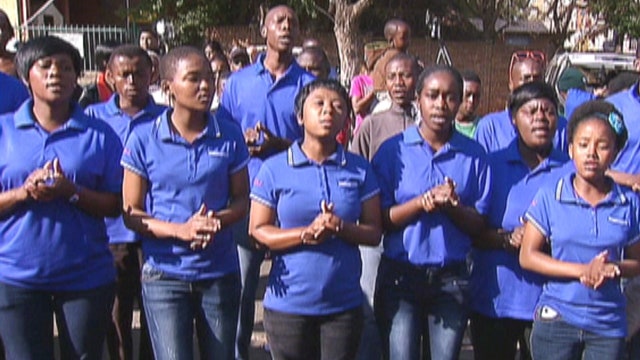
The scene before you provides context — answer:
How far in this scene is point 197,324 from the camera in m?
3.84

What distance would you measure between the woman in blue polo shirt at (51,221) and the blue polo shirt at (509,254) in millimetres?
1849

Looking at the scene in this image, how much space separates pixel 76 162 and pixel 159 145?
1.21 feet

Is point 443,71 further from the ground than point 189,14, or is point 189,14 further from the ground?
point 189,14

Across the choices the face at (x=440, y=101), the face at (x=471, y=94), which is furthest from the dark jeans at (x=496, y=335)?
the face at (x=471, y=94)

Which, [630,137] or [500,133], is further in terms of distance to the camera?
[630,137]

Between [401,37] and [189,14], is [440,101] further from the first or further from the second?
[189,14]

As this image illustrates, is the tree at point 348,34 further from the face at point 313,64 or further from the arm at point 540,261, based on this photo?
the arm at point 540,261

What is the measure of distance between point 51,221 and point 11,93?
1.17m

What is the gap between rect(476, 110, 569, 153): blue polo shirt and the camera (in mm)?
4234

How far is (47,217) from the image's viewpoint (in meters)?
3.57

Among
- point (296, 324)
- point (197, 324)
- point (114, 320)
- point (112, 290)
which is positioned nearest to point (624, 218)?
point (296, 324)

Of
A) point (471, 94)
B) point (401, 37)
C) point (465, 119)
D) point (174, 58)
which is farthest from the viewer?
point (401, 37)

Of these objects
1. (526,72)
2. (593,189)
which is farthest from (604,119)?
(526,72)

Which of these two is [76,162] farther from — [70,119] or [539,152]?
[539,152]
